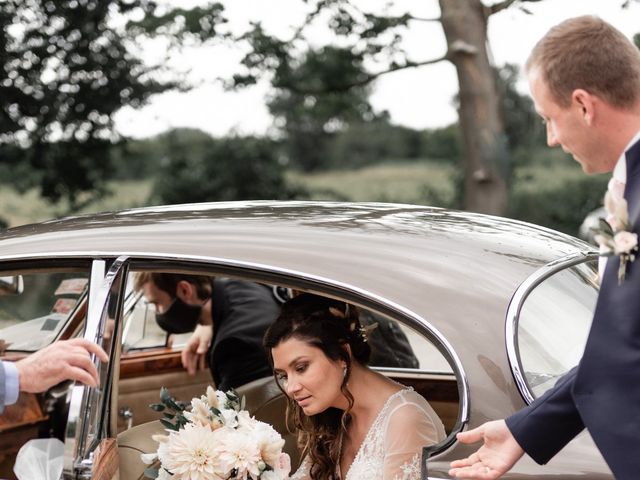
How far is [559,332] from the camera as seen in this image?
2.49 meters

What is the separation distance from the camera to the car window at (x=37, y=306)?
3002 millimetres

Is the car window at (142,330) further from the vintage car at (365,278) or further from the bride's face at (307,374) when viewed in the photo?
the bride's face at (307,374)

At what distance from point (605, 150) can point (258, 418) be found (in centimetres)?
199

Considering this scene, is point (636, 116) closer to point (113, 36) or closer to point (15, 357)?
point (15, 357)

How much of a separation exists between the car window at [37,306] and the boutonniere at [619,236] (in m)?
1.59

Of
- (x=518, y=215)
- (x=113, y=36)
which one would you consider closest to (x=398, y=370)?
(x=113, y=36)

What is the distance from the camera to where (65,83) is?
12602mm

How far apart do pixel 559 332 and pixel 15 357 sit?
188cm

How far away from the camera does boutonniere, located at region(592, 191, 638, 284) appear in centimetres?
177

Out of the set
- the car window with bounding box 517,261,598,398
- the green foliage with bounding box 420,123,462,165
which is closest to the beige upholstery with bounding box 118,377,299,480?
the car window with bounding box 517,261,598,398

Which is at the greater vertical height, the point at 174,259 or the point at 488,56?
the point at 488,56

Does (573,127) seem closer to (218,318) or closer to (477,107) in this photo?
(218,318)

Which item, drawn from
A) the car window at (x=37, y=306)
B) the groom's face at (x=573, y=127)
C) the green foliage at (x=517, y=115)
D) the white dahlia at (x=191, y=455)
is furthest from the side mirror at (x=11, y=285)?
the green foliage at (x=517, y=115)

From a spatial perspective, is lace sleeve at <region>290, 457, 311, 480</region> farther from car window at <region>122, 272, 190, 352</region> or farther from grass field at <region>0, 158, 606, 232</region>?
grass field at <region>0, 158, 606, 232</region>
